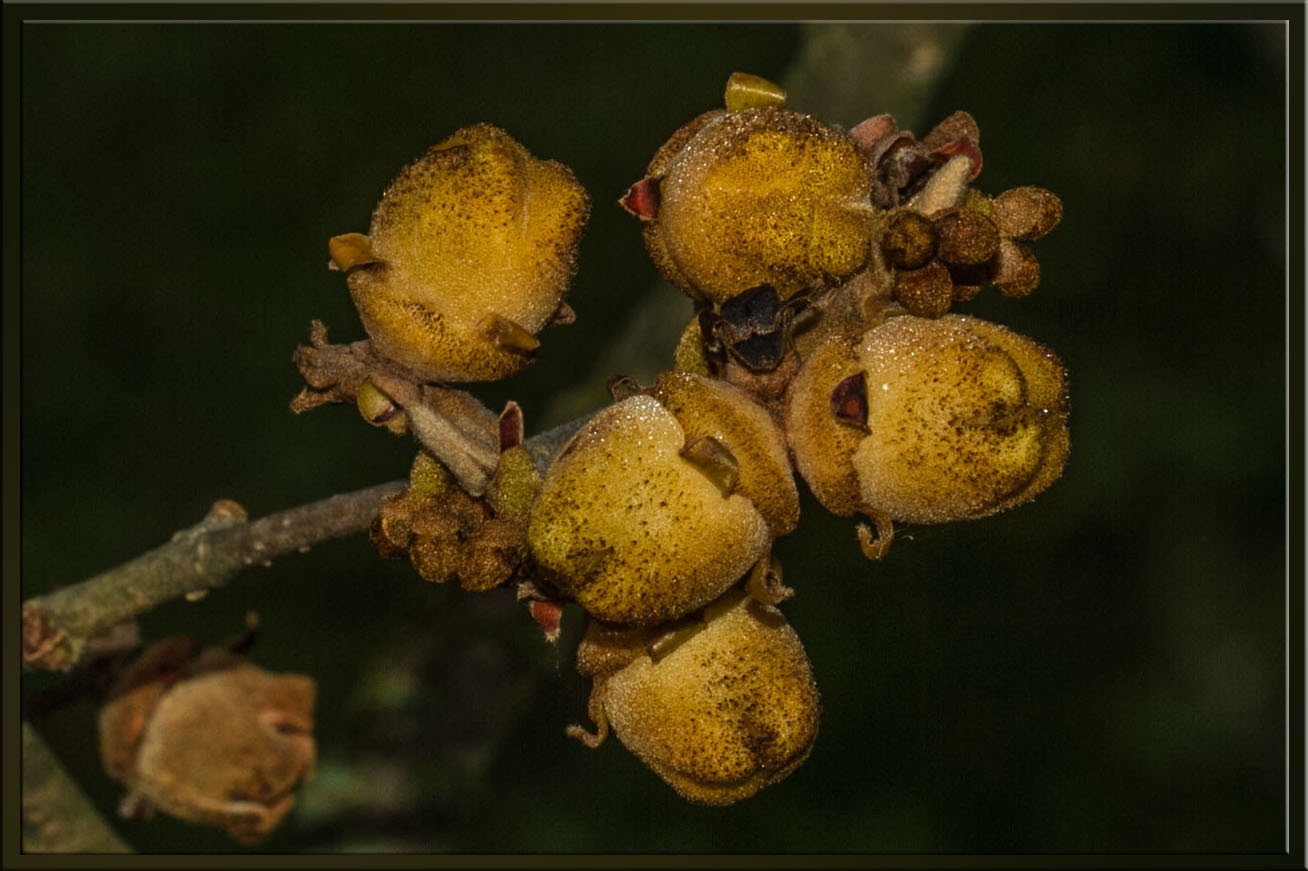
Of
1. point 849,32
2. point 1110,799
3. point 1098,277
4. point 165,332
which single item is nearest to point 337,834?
point 849,32

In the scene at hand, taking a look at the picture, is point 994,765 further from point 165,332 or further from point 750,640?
point 750,640

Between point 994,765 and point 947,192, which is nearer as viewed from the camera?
point 947,192

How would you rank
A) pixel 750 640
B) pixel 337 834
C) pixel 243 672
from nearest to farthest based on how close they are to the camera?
Answer: 1. pixel 750 640
2. pixel 243 672
3. pixel 337 834

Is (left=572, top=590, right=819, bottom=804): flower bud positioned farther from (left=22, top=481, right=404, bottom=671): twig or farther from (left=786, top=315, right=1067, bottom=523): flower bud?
(left=22, top=481, right=404, bottom=671): twig

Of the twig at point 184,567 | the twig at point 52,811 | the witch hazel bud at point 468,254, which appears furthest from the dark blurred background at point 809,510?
the witch hazel bud at point 468,254

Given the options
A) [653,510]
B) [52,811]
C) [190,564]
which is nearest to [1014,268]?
[653,510]

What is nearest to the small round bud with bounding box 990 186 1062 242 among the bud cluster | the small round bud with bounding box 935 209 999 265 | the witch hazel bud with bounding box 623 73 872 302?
the bud cluster

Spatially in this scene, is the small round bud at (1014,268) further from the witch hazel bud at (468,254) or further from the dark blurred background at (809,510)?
the dark blurred background at (809,510)

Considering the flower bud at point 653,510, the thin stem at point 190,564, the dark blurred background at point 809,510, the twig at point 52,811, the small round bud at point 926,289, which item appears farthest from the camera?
the dark blurred background at point 809,510

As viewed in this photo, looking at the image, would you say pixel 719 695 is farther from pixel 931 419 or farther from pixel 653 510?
pixel 931 419
